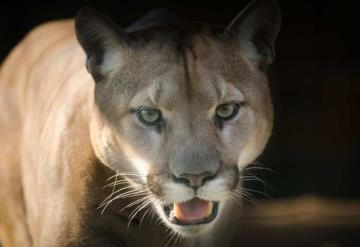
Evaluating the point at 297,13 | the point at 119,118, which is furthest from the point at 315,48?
the point at 119,118

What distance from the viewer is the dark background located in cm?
651

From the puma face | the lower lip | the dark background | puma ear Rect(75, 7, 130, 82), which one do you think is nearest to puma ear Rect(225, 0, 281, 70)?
the puma face

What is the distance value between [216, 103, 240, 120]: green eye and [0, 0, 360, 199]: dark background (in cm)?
332

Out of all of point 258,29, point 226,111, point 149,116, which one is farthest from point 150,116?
point 258,29

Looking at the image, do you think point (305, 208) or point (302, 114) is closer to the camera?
point (305, 208)

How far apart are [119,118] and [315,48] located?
3537 mm

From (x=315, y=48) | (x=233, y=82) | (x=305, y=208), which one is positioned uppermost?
(x=315, y=48)

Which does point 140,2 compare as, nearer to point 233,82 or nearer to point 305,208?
point 305,208

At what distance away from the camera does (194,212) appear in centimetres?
315

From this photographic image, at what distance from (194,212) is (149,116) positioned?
1.21ft

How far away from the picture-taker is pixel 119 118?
10.7 feet

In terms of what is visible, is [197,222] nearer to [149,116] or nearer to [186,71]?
[149,116]

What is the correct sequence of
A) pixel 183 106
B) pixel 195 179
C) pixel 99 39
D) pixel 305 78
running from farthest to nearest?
pixel 305 78, pixel 99 39, pixel 183 106, pixel 195 179

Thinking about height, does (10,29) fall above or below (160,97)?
above
